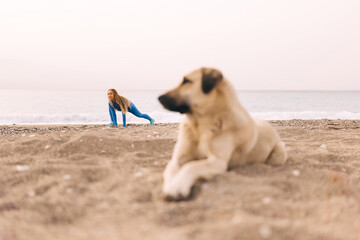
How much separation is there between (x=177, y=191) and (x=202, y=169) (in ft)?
1.30

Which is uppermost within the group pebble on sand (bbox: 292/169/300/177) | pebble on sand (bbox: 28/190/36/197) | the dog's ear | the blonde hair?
the dog's ear

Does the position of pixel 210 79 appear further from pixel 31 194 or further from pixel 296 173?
pixel 31 194

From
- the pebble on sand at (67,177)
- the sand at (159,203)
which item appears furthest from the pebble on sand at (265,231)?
the pebble on sand at (67,177)

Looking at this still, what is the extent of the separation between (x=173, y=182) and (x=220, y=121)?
848 millimetres

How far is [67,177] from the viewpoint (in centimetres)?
298

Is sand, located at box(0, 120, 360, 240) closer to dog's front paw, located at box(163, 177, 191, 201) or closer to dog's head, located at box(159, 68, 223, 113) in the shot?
dog's front paw, located at box(163, 177, 191, 201)

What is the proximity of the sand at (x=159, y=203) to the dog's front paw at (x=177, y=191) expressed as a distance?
6 centimetres

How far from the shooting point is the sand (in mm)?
1848

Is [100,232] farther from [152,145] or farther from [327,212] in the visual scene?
[152,145]

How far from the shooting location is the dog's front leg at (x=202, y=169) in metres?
2.38

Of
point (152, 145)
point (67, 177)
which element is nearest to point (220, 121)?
point (67, 177)

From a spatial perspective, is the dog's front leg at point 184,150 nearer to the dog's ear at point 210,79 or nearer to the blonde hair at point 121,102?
the dog's ear at point 210,79

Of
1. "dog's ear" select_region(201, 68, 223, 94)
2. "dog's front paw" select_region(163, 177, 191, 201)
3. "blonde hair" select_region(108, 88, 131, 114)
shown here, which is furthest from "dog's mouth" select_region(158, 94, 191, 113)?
"blonde hair" select_region(108, 88, 131, 114)

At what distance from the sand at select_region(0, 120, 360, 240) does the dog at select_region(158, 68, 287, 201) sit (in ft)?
0.49
